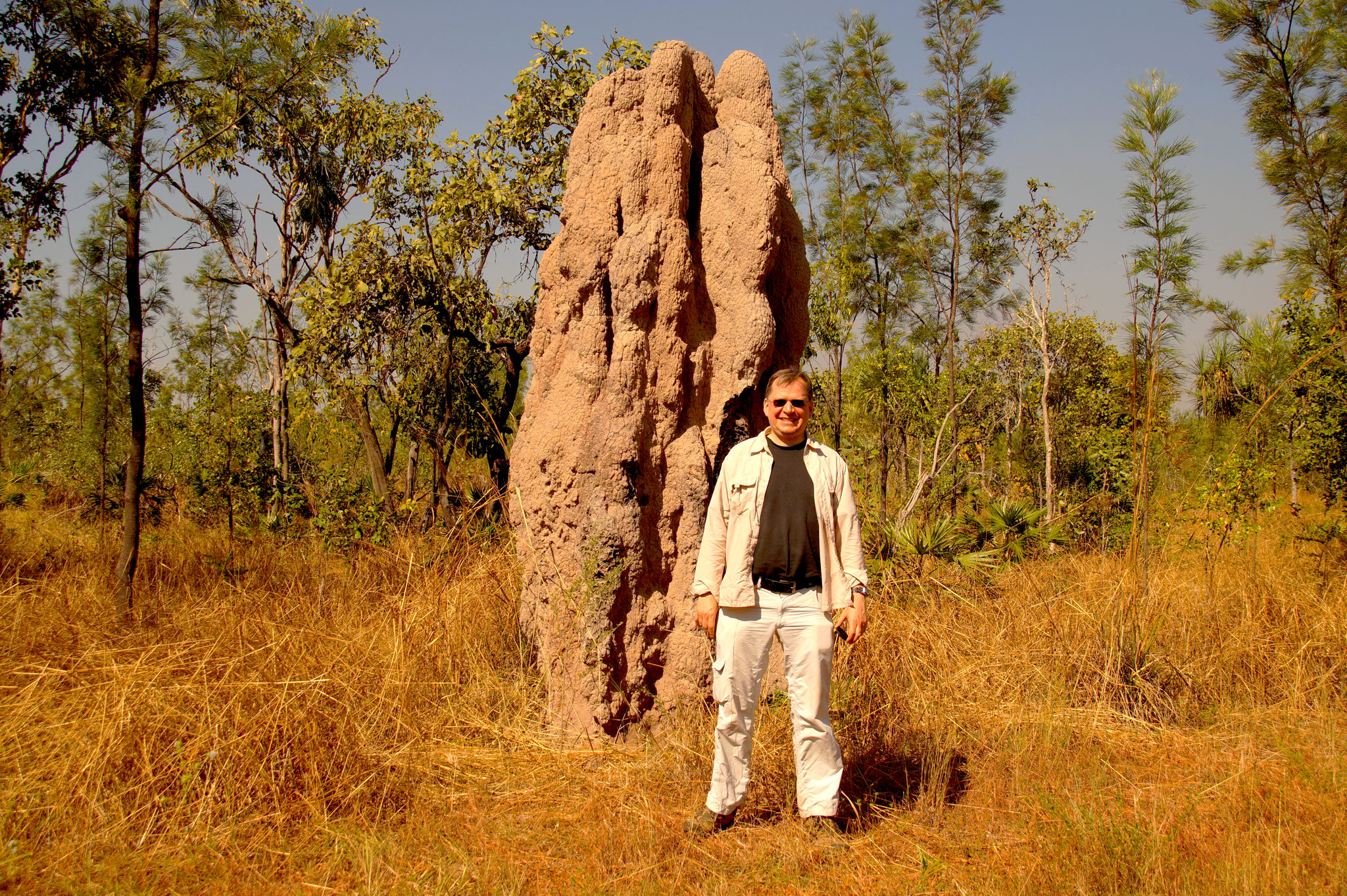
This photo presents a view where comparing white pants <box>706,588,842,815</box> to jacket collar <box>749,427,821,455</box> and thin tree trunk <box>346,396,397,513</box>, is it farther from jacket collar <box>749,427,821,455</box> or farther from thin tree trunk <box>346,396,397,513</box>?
thin tree trunk <box>346,396,397,513</box>

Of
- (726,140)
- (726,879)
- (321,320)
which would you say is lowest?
(726,879)

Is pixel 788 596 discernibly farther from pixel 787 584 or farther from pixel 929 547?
pixel 929 547

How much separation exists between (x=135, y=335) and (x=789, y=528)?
3940 millimetres

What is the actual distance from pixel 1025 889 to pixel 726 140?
3.89 m

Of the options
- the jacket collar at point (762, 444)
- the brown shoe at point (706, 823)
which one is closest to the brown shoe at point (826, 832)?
the brown shoe at point (706, 823)

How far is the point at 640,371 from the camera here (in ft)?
13.8

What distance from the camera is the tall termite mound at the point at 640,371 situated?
4055mm

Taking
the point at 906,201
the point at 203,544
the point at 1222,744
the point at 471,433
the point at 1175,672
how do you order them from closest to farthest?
the point at 1222,744 → the point at 1175,672 → the point at 203,544 → the point at 471,433 → the point at 906,201

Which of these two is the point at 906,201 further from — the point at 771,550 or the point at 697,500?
the point at 771,550

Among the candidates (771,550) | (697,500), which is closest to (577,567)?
(697,500)

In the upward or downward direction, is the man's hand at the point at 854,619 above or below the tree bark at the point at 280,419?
below

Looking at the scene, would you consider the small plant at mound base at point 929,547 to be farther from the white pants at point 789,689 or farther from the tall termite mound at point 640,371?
the white pants at point 789,689

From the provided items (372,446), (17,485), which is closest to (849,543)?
(372,446)

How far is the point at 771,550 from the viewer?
2.99 metres
